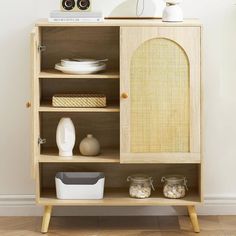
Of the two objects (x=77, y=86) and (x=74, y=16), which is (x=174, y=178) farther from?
(x=74, y=16)

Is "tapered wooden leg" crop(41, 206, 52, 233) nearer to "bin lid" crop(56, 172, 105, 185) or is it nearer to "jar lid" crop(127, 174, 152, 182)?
"bin lid" crop(56, 172, 105, 185)

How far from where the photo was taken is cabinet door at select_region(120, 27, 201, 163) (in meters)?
3.47

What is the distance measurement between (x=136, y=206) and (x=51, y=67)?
0.80 metres

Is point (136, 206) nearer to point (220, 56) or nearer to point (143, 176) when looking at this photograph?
point (143, 176)

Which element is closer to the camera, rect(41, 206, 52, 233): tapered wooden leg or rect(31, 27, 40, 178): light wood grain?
rect(31, 27, 40, 178): light wood grain

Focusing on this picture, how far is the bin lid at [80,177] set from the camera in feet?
12.1

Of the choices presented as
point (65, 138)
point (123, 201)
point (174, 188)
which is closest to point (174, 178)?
point (174, 188)

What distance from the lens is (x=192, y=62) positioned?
137 inches

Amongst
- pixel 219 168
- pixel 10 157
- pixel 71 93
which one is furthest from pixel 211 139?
pixel 10 157

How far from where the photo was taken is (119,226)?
3746 mm

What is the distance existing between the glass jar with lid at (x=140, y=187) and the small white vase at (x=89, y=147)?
222 mm

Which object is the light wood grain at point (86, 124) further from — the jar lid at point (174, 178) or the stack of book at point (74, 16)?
the stack of book at point (74, 16)

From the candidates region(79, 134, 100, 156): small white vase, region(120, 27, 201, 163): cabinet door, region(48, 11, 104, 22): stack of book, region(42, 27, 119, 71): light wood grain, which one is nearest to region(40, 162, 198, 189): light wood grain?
region(79, 134, 100, 156): small white vase

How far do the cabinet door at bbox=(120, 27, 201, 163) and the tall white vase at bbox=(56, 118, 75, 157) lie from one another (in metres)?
0.26
